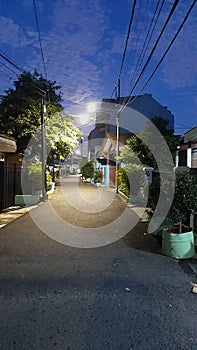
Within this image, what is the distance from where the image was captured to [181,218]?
4660mm

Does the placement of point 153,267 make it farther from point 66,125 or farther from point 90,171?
point 90,171

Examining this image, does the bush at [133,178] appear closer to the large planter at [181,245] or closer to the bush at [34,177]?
the bush at [34,177]

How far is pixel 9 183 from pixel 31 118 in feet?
18.1

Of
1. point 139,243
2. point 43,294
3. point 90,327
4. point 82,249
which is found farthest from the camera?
point 139,243

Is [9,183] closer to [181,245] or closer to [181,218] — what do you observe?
[181,218]

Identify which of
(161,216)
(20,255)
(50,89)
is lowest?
(20,255)

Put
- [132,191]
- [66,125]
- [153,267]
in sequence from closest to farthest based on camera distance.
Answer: [153,267], [132,191], [66,125]

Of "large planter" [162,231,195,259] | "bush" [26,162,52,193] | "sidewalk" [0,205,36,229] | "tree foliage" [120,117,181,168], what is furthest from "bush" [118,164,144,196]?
"large planter" [162,231,195,259]

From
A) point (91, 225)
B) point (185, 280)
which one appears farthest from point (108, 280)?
point (91, 225)

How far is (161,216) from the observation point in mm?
5426

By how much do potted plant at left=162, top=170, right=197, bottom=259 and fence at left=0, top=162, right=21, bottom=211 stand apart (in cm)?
653

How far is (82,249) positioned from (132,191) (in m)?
7.20

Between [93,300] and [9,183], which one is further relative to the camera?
[9,183]

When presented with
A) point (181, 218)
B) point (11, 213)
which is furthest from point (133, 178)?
point (181, 218)
